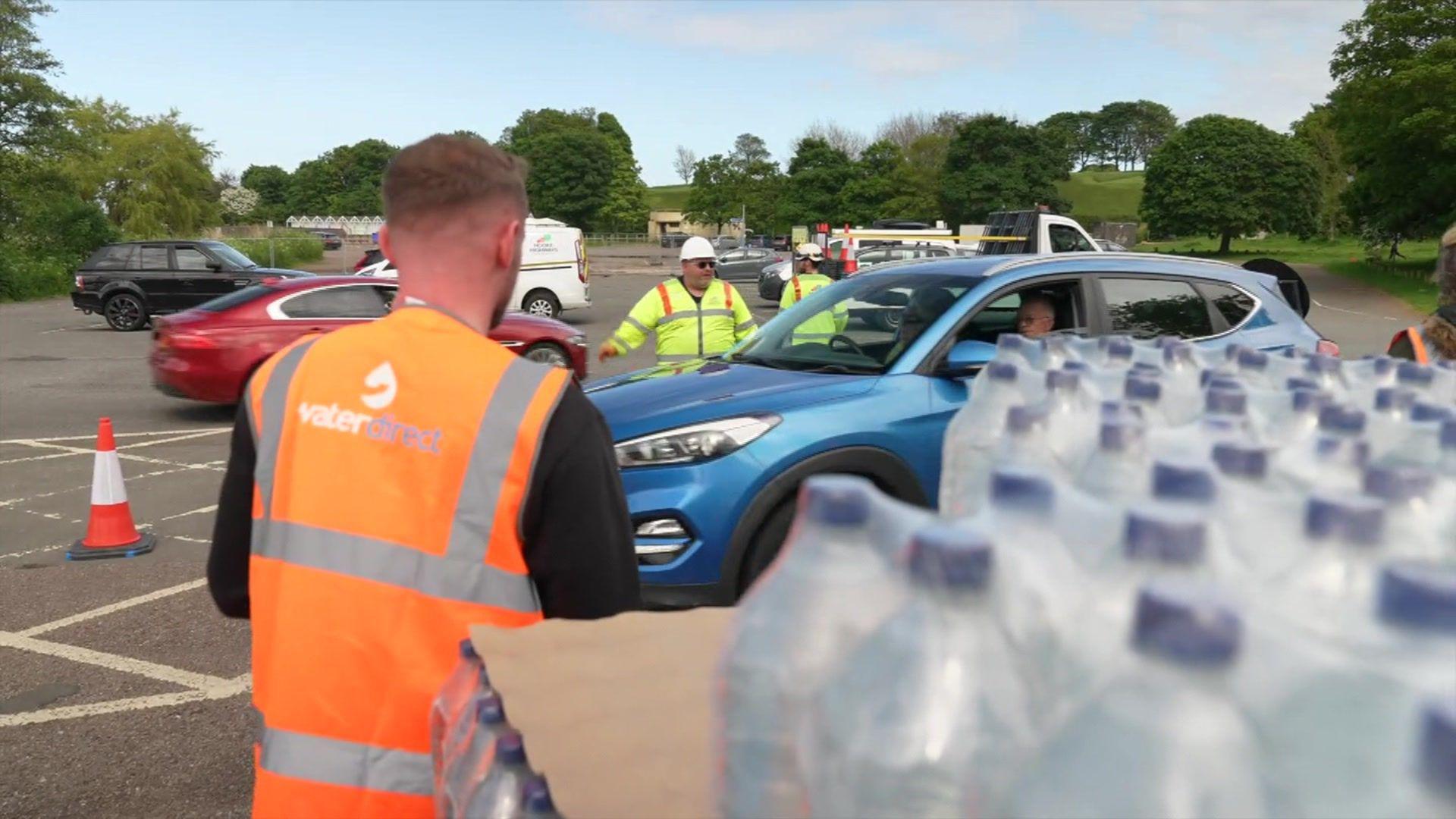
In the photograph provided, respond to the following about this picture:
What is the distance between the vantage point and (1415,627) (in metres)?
0.77

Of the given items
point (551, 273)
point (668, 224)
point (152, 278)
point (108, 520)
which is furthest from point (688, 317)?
point (668, 224)

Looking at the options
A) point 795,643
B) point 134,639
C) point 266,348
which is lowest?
point 134,639

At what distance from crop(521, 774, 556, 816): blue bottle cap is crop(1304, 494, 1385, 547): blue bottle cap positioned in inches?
31.8

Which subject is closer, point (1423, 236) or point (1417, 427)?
point (1417, 427)

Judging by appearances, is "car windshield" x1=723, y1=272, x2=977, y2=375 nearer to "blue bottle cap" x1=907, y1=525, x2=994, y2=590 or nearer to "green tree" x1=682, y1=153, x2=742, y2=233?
"blue bottle cap" x1=907, y1=525, x2=994, y2=590

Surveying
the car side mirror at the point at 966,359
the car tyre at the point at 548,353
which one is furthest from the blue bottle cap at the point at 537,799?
the car tyre at the point at 548,353

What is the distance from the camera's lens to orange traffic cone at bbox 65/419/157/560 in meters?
6.42

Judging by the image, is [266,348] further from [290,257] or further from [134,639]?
[290,257]

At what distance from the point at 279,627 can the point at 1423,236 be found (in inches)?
1761

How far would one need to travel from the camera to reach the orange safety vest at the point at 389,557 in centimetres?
154

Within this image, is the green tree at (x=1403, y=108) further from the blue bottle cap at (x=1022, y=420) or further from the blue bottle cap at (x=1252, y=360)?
the blue bottle cap at (x=1022, y=420)

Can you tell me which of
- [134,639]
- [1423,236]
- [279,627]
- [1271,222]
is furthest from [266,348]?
[1271,222]

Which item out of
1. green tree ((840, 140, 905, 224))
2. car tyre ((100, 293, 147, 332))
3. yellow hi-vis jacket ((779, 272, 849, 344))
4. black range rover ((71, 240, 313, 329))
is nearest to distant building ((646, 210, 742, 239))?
green tree ((840, 140, 905, 224))

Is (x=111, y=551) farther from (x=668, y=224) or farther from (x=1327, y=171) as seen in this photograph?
(x=668, y=224)
